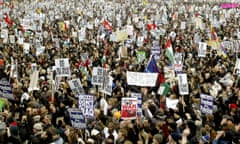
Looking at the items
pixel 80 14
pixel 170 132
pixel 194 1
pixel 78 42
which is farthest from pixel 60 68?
pixel 194 1

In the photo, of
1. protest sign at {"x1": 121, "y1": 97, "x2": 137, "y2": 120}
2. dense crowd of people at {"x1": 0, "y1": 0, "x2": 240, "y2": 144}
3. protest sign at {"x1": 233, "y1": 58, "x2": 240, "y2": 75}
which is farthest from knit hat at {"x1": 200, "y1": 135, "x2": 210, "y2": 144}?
protest sign at {"x1": 233, "y1": 58, "x2": 240, "y2": 75}

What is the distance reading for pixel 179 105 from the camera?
11.1 metres

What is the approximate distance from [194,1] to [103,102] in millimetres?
43322

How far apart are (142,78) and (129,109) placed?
2.40 meters

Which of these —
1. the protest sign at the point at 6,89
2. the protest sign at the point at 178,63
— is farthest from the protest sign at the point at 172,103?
the protest sign at the point at 6,89

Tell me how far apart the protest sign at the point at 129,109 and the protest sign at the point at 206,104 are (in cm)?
158

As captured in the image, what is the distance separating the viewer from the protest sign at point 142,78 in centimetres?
1226

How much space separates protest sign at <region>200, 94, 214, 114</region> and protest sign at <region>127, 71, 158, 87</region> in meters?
1.94

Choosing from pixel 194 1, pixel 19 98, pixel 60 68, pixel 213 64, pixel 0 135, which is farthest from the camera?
pixel 194 1

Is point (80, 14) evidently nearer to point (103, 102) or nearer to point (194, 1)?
point (194, 1)

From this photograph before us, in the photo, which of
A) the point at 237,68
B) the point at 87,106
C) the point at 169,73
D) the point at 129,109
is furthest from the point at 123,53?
the point at 129,109

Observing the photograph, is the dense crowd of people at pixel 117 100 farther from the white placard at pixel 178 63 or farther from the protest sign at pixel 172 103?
the white placard at pixel 178 63

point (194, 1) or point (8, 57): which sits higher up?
point (194, 1)

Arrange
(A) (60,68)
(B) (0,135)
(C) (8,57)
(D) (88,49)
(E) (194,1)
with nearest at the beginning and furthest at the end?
(B) (0,135) < (A) (60,68) < (C) (8,57) < (D) (88,49) < (E) (194,1)
